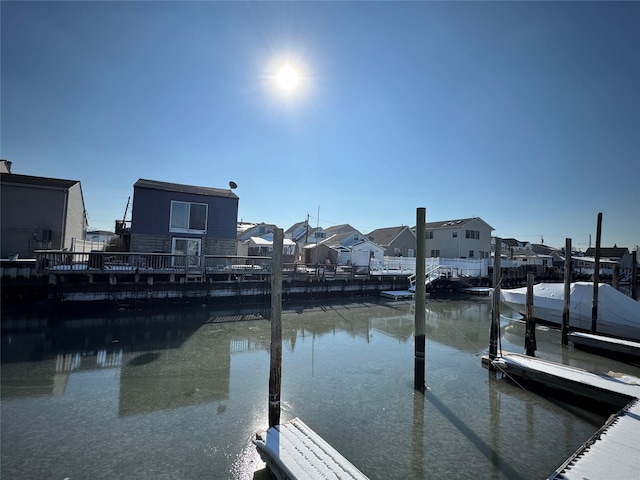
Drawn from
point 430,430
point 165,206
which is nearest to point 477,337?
point 430,430

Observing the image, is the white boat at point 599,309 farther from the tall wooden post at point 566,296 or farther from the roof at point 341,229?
the roof at point 341,229

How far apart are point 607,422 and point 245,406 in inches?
260

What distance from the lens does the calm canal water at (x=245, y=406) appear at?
4754mm

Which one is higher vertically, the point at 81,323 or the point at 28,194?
the point at 28,194

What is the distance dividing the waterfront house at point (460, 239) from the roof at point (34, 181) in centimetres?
3341

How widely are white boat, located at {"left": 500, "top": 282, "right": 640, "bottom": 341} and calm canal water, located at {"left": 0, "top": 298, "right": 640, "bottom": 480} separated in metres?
2.26

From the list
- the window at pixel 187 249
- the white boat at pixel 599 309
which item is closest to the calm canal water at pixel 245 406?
the white boat at pixel 599 309

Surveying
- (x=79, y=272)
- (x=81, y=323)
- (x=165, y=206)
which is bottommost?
(x=81, y=323)

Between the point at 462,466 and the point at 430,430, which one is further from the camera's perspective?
the point at 430,430

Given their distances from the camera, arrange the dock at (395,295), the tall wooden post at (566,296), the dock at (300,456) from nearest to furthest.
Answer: the dock at (300,456)
the tall wooden post at (566,296)
the dock at (395,295)

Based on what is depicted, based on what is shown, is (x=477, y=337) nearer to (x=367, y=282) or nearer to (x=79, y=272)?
(x=367, y=282)

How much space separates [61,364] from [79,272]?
8.24 meters

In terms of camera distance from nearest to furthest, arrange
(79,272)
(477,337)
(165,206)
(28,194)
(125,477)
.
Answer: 1. (125,477)
2. (477,337)
3. (79,272)
4. (165,206)
5. (28,194)

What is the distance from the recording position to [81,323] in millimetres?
13523
